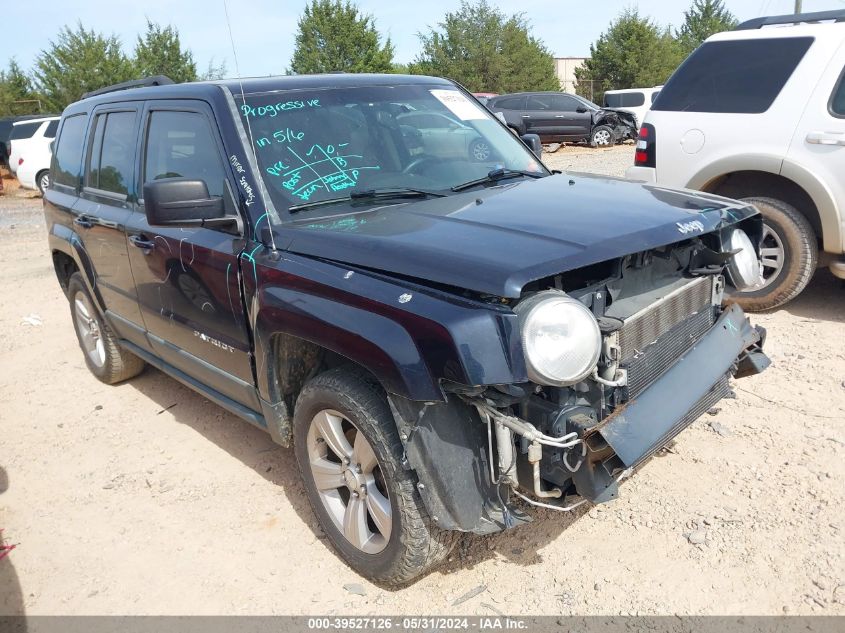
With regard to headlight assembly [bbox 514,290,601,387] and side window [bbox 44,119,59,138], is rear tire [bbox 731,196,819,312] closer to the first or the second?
headlight assembly [bbox 514,290,601,387]

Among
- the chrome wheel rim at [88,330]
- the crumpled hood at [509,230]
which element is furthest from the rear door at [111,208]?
the crumpled hood at [509,230]

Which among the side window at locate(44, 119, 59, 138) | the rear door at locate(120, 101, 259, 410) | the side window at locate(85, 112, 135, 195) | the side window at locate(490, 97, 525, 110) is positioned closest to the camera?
the rear door at locate(120, 101, 259, 410)

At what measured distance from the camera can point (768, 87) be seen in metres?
5.25

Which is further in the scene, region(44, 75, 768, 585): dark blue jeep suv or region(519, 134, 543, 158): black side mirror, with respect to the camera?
region(519, 134, 543, 158): black side mirror

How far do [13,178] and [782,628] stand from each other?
2376 cm

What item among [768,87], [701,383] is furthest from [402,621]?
[768,87]

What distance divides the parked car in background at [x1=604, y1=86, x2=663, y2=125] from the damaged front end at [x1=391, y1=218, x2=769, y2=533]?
18879mm

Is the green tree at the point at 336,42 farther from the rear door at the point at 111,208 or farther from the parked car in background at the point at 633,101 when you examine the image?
the rear door at the point at 111,208

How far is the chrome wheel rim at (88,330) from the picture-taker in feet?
16.7

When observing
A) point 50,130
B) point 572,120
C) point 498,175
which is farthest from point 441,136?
point 572,120

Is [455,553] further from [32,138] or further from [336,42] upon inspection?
[336,42]

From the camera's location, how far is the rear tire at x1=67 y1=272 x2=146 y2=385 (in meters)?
4.96

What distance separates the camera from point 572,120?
19578 mm

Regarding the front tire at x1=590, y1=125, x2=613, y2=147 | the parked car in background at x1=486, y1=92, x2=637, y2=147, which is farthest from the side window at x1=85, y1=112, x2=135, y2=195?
the front tire at x1=590, y1=125, x2=613, y2=147
